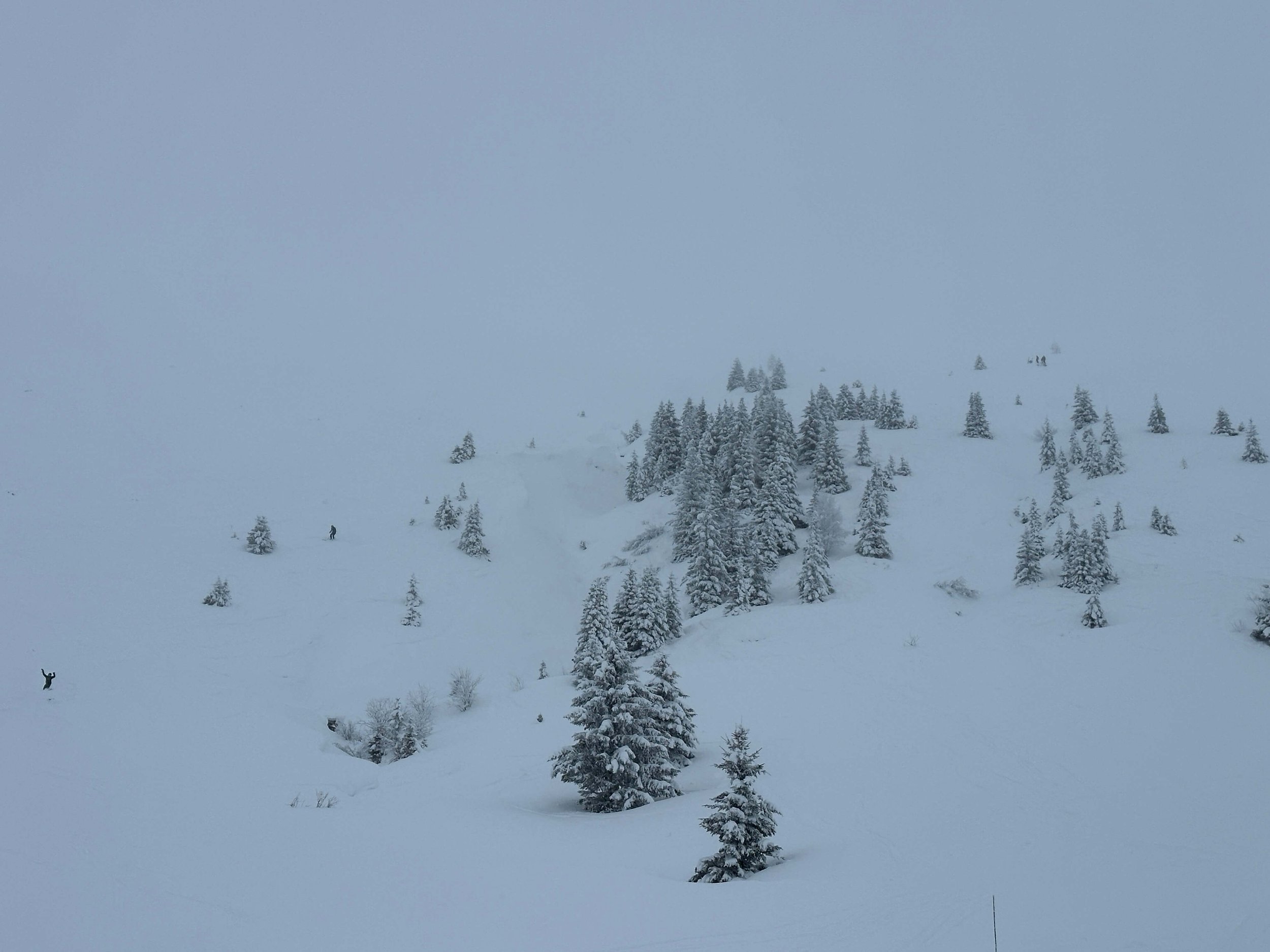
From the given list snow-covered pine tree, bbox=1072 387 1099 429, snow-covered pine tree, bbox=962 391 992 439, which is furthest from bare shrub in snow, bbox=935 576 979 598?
snow-covered pine tree, bbox=1072 387 1099 429

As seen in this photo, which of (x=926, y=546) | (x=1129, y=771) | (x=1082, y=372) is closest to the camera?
(x=1129, y=771)

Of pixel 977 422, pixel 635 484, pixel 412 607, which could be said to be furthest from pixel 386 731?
pixel 977 422

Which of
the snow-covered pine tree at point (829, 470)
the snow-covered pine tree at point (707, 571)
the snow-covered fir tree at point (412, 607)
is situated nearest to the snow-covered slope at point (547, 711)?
the snow-covered fir tree at point (412, 607)

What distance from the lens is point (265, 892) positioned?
8977 millimetres

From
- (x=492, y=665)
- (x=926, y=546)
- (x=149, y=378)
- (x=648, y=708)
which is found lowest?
(x=492, y=665)

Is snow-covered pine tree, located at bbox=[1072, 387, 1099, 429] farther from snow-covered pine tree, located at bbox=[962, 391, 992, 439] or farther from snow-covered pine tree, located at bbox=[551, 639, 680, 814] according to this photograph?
snow-covered pine tree, located at bbox=[551, 639, 680, 814]

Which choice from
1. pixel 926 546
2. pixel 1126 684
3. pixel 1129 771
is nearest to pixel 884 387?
pixel 926 546

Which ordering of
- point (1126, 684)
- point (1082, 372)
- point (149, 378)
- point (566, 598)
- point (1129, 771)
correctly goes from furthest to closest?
point (1082, 372) → point (149, 378) → point (566, 598) → point (1126, 684) → point (1129, 771)

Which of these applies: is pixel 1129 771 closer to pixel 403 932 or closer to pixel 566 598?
pixel 403 932

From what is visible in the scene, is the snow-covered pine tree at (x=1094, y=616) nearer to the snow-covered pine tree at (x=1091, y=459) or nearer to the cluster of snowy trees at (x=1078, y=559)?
the cluster of snowy trees at (x=1078, y=559)

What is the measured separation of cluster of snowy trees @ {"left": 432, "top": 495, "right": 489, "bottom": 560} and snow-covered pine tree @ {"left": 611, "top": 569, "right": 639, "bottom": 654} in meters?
14.0

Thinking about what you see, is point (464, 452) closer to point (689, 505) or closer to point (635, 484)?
point (635, 484)

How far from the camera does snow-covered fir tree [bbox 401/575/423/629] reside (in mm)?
37688

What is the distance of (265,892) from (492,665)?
2938 centimetres
